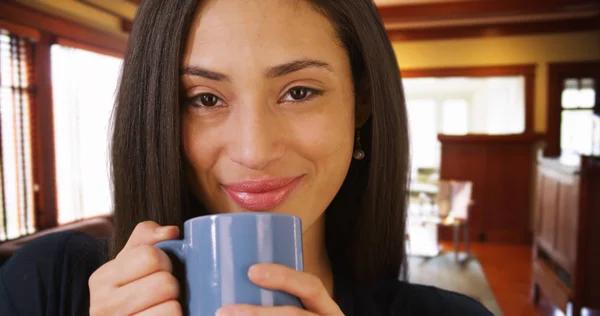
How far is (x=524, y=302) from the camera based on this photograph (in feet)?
12.4

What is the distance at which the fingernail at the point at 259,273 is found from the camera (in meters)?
0.38

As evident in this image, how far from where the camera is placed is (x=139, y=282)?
1.40 feet

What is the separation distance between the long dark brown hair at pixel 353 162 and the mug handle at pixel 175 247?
21 centimetres

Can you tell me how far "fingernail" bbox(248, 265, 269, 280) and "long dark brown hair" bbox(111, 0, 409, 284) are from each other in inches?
11.8

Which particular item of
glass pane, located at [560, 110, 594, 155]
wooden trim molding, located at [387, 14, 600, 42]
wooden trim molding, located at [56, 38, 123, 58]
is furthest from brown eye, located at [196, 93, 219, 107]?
glass pane, located at [560, 110, 594, 155]

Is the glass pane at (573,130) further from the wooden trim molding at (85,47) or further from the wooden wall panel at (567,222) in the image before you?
the wooden trim molding at (85,47)

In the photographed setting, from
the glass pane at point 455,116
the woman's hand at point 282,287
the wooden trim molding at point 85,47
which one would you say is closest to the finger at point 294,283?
the woman's hand at point 282,287

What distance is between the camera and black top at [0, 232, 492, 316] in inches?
27.4

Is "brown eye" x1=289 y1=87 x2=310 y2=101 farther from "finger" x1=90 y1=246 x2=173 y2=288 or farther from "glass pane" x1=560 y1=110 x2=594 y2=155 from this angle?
"glass pane" x1=560 y1=110 x2=594 y2=155

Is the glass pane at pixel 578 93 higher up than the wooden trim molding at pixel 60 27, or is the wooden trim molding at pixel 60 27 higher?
the wooden trim molding at pixel 60 27

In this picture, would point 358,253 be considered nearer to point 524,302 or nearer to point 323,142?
point 323,142

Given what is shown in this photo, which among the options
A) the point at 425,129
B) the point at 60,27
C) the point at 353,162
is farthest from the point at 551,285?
the point at 425,129

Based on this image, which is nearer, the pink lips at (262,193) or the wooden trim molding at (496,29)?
the pink lips at (262,193)

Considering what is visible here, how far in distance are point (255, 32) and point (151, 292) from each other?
361 mm
